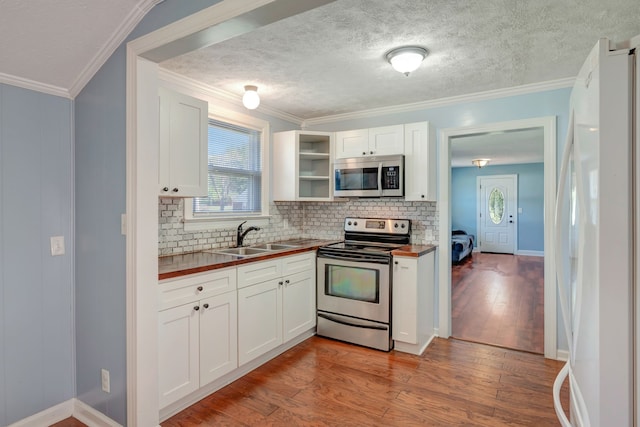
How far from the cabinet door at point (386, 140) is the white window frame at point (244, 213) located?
1.14 metres

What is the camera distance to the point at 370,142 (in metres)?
3.70

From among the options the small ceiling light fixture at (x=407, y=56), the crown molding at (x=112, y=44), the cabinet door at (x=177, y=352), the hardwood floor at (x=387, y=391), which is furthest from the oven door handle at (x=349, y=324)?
the crown molding at (x=112, y=44)

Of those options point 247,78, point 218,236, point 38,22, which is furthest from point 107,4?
point 218,236

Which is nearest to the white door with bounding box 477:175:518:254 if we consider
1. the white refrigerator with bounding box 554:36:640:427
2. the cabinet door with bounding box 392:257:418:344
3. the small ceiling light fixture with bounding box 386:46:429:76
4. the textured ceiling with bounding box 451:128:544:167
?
the textured ceiling with bounding box 451:128:544:167

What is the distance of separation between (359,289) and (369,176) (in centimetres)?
115

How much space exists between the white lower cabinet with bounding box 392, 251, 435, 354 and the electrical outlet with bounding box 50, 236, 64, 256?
2.54 m

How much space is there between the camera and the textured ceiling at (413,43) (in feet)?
6.38

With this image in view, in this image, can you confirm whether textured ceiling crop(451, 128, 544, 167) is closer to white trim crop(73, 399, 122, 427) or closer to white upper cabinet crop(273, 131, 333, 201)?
white upper cabinet crop(273, 131, 333, 201)

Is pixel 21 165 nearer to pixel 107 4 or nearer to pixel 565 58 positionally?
pixel 107 4

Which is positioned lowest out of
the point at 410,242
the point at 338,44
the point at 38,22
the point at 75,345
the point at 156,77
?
the point at 75,345

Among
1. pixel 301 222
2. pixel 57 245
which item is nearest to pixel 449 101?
pixel 301 222

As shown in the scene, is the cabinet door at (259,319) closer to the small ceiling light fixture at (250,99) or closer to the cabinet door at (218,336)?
the cabinet door at (218,336)

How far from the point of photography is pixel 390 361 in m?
3.05

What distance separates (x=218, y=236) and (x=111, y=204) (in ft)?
4.56
